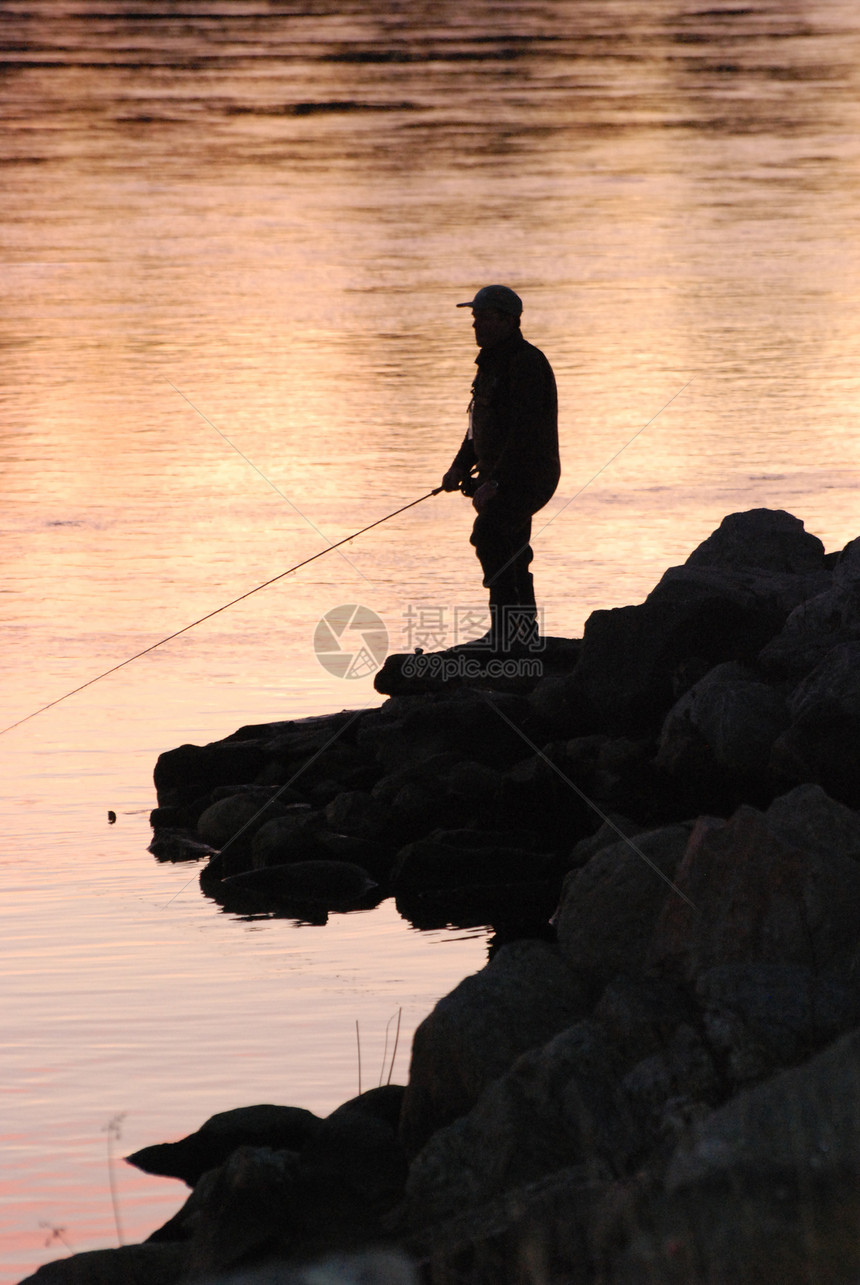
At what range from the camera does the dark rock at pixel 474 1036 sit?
6.14 metres

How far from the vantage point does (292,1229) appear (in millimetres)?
5770

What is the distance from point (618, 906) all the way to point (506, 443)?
155 inches

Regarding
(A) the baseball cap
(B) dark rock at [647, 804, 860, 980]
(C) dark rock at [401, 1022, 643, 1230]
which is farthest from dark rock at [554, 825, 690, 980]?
(A) the baseball cap

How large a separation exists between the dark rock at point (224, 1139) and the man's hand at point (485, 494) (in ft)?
14.6

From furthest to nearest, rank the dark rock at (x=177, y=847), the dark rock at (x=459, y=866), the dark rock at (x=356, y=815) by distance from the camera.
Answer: the dark rock at (x=177, y=847)
the dark rock at (x=356, y=815)
the dark rock at (x=459, y=866)

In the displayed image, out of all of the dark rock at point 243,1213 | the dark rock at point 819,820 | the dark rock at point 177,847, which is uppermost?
the dark rock at point 819,820

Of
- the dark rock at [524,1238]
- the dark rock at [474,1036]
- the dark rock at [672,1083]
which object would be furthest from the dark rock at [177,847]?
the dark rock at [524,1238]

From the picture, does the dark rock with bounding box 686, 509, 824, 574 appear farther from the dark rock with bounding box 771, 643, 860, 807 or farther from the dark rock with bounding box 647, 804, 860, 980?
the dark rock with bounding box 647, 804, 860, 980

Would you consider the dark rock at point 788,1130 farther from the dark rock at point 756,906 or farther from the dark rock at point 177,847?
the dark rock at point 177,847

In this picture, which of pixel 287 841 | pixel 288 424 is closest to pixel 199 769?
pixel 287 841

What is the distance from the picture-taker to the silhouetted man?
10398 mm

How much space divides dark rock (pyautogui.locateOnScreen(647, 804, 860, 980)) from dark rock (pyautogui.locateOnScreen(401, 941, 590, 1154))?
37 cm

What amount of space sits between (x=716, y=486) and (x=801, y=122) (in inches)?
895

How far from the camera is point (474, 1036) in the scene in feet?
20.3
